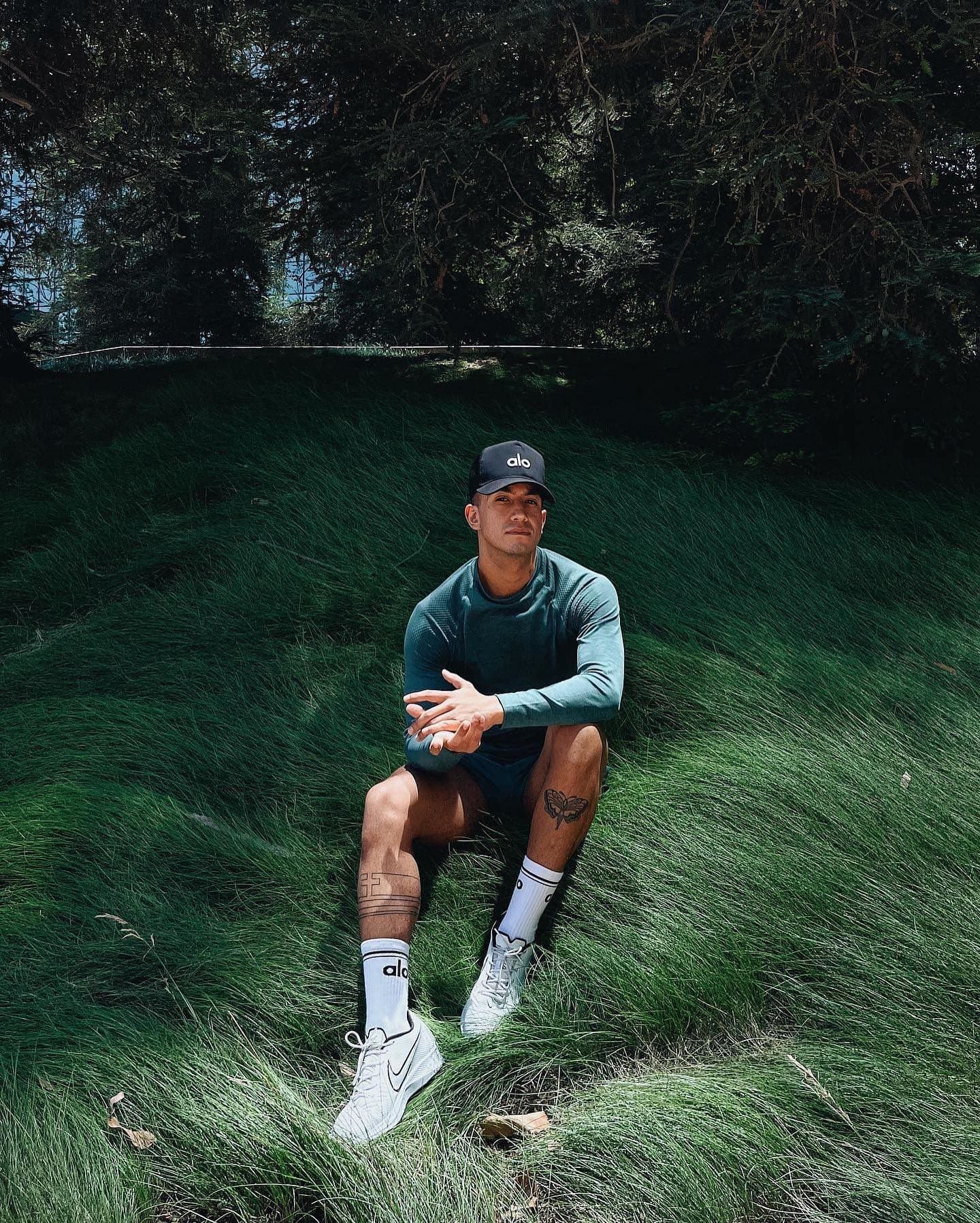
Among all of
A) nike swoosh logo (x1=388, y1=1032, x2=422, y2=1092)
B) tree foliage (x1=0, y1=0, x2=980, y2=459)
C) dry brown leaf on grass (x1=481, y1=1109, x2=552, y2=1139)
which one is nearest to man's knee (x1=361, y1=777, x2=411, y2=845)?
nike swoosh logo (x1=388, y1=1032, x2=422, y2=1092)

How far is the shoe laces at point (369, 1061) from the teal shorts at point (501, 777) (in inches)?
33.8

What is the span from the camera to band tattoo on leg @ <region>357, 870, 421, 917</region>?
2.85 metres

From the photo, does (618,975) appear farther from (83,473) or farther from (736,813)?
(83,473)

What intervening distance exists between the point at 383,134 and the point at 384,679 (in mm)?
3956

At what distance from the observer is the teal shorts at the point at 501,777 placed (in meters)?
3.25

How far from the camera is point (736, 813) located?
132 inches

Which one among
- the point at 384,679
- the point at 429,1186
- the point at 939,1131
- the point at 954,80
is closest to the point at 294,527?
the point at 384,679

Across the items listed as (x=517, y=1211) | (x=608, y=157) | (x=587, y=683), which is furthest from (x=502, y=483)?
(x=608, y=157)

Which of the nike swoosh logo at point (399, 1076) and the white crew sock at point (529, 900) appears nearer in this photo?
the nike swoosh logo at point (399, 1076)

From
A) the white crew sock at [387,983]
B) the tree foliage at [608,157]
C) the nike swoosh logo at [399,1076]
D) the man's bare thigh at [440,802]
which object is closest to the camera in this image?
the nike swoosh logo at [399,1076]

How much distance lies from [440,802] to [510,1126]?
0.96 m

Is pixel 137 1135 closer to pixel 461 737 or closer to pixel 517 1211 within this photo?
pixel 517 1211

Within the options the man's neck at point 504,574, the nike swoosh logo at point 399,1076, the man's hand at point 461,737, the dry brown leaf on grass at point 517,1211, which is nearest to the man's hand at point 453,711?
the man's hand at point 461,737

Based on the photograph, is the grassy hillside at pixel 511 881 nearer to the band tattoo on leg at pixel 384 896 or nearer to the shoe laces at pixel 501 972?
the shoe laces at pixel 501 972
